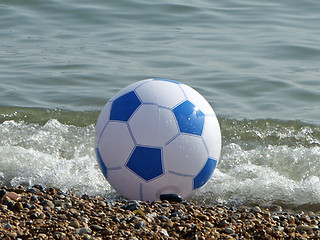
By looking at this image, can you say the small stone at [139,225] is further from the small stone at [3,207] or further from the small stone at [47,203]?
the small stone at [3,207]

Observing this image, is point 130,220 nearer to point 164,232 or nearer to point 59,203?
point 164,232

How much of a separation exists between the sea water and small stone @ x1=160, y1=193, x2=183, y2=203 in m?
0.67

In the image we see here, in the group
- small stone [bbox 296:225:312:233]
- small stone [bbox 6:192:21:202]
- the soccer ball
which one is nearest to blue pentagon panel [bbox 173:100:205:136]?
the soccer ball

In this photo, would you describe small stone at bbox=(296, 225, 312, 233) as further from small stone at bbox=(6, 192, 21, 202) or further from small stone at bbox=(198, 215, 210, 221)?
small stone at bbox=(6, 192, 21, 202)

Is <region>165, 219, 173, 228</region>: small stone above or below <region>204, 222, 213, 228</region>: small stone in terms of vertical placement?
below

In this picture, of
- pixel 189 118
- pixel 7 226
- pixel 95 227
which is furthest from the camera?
pixel 189 118

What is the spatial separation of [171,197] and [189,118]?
2.32 ft

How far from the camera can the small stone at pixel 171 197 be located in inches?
224

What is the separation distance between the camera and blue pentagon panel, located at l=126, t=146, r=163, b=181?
5.52 meters

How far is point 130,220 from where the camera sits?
16.1 ft

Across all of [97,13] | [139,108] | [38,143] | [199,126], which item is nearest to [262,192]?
[199,126]

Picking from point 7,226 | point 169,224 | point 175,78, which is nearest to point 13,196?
point 7,226

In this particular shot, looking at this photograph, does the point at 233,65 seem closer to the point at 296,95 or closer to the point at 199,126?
the point at 296,95

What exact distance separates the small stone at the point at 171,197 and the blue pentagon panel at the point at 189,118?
1.89ft
